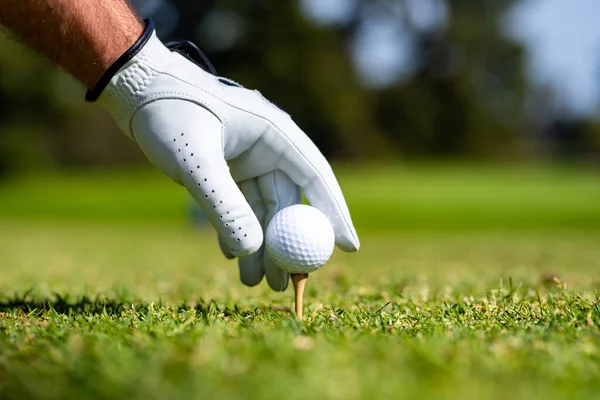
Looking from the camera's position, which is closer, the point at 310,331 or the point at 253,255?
the point at 310,331

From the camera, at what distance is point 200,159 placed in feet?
10.1

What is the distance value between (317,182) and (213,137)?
52 centimetres

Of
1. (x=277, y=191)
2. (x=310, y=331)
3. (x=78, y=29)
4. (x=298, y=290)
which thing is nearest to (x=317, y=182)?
(x=277, y=191)

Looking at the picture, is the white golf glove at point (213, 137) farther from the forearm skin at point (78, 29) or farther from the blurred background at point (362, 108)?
the blurred background at point (362, 108)

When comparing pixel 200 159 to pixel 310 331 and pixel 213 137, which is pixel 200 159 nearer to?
pixel 213 137

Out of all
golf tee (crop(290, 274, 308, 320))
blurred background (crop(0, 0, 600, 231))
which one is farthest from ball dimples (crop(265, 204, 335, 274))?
blurred background (crop(0, 0, 600, 231))

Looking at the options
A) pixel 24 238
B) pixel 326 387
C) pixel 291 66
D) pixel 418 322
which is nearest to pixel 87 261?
pixel 24 238

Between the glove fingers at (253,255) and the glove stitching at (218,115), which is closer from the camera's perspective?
the glove stitching at (218,115)

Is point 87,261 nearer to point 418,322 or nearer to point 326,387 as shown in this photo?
point 418,322

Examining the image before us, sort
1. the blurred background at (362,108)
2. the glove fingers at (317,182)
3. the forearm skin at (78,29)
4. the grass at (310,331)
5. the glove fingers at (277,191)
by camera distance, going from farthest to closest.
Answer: the blurred background at (362,108) → the glove fingers at (277,191) → the glove fingers at (317,182) → the forearm skin at (78,29) → the grass at (310,331)

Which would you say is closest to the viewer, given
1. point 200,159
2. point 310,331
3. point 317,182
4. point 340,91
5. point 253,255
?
point 310,331

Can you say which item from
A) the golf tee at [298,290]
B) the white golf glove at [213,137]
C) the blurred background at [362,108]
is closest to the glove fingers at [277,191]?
the white golf glove at [213,137]

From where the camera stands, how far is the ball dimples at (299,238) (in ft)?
10.3

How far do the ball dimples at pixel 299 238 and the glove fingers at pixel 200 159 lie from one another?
103mm
